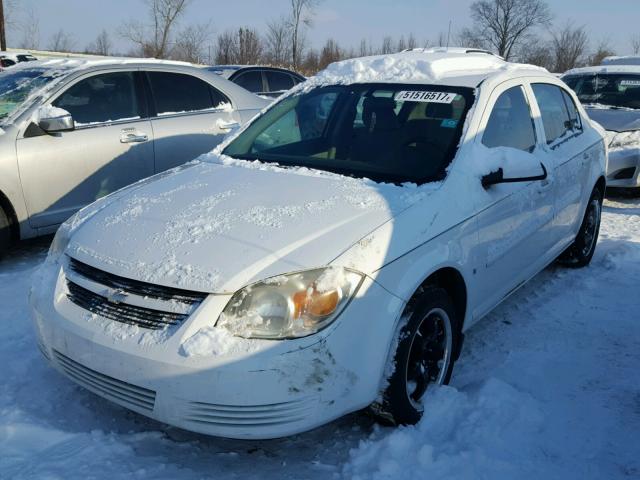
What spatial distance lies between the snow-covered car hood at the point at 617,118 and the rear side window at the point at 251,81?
5477mm

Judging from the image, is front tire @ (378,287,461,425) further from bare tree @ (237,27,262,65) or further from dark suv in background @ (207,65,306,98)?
bare tree @ (237,27,262,65)

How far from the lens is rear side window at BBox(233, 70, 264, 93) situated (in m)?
10.5

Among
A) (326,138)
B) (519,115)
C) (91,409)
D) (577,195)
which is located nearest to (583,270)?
(577,195)

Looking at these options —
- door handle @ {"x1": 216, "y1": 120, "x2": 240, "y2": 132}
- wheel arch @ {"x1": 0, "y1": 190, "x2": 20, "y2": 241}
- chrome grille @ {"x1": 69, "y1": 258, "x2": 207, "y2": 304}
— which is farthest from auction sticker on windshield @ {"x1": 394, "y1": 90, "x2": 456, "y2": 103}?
wheel arch @ {"x1": 0, "y1": 190, "x2": 20, "y2": 241}

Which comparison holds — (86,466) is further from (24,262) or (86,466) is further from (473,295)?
(24,262)

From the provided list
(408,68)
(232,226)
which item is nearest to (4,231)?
(232,226)

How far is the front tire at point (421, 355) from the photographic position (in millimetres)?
2582

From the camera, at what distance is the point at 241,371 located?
2.22 metres

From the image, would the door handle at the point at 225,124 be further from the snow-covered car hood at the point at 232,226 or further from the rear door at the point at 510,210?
the rear door at the point at 510,210

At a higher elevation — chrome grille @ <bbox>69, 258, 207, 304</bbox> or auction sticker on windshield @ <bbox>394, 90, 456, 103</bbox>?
auction sticker on windshield @ <bbox>394, 90, 456, 103</bbox>

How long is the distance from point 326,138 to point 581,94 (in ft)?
22.8

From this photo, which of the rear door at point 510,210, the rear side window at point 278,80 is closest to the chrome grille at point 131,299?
the rear door at point 510,210

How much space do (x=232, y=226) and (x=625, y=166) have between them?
6650 mm

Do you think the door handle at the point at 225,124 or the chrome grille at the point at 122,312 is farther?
the door handle at the point at 225,124
